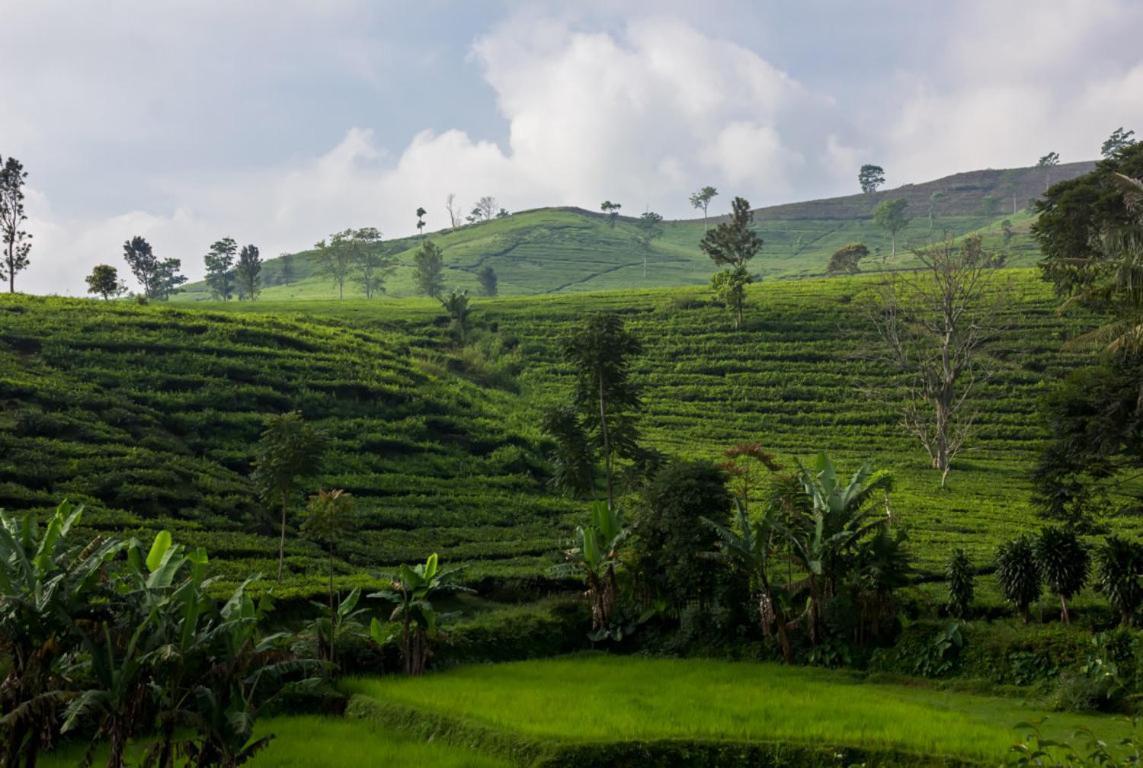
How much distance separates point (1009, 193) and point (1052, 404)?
18589cm

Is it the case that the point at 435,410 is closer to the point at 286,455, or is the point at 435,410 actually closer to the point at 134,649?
the point at 286,455

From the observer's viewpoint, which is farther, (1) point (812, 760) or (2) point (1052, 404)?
(2) point (1052, 404)

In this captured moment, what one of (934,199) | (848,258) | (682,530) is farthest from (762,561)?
(934,199)

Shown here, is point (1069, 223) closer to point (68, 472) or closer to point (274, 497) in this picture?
point (274, 497)

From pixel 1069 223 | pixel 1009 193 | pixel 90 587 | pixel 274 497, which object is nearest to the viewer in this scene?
pixel 90 587

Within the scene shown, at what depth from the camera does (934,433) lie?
50.2 metres

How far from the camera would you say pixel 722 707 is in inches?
569

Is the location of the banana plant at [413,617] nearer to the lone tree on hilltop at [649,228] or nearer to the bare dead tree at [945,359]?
the bare dead tree at [945,359]

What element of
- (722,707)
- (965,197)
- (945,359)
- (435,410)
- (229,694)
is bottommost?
(722,707)

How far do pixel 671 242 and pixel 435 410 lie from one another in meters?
135

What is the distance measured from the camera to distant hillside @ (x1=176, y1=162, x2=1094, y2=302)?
447ft

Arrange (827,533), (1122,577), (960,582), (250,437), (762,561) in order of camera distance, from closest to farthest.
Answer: (1122,577) < (762,561) < (960,582) < (827,533) < (250,437)

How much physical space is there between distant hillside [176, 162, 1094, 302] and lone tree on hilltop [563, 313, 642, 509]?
95.5 metres

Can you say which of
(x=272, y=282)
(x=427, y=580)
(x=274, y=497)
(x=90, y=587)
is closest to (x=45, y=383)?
(x=274, y=497)
